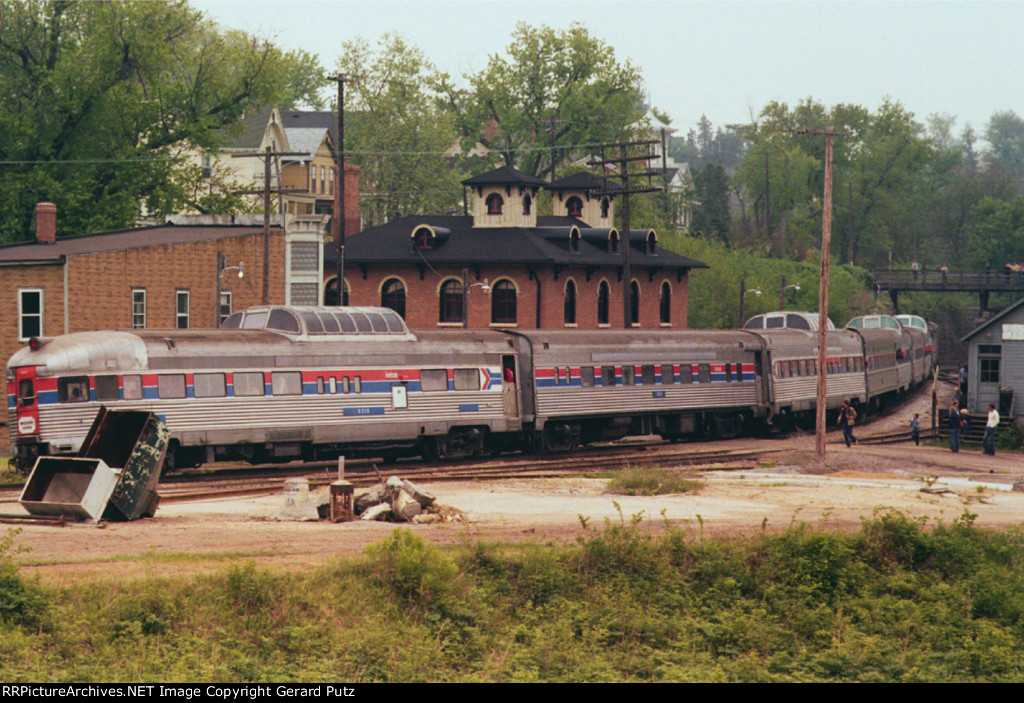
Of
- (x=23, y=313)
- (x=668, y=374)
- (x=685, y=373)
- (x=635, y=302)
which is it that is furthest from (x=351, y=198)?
(x=668, y=374)

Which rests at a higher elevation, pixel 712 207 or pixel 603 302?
pixel 712 207

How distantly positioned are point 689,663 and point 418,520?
7369 mm

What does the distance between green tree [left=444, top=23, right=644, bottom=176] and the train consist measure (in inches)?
2072

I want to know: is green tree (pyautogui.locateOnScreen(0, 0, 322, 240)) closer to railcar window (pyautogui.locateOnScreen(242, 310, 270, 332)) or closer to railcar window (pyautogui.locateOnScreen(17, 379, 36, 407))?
railcar window (pyautogui.locateOnScreen(242, 310, 270, 332))

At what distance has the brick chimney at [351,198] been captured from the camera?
63.9 meters

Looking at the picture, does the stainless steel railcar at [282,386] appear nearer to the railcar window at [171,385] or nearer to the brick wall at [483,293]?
the railcar window at [171,385]

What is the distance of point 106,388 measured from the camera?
29.5 metres

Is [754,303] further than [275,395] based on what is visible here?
Yes

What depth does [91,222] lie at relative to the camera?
64.2 metres

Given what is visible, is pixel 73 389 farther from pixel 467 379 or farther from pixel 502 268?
pixel 502 268

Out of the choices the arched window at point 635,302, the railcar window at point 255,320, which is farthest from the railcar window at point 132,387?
the arched window at point 635,302

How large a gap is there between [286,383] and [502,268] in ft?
99.2
